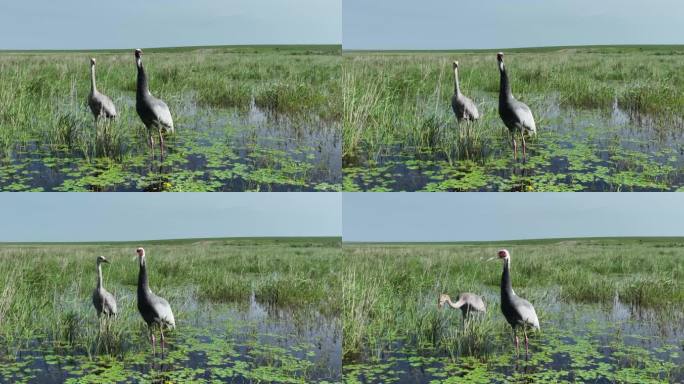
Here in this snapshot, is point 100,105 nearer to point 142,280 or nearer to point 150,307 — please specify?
point 142,280

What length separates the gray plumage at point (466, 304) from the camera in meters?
11.0

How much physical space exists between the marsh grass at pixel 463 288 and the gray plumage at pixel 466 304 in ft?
0.49

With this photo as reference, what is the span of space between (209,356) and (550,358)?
17.0 feet

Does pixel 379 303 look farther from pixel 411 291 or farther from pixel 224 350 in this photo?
pixel 224 350

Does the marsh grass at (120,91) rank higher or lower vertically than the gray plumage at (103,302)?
higher

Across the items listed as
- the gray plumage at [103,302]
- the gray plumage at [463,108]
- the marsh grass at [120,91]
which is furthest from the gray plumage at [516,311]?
the gray plumage at [103,302]

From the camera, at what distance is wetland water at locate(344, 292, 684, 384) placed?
998 centimetres

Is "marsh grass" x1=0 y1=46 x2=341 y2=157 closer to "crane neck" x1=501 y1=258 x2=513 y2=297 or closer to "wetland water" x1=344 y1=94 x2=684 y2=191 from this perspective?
"wetland water" x1=344 y1=94 x2=684 y2=191

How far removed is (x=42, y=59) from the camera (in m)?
16.8

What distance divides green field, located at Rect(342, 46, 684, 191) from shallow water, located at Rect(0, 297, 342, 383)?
261 cm

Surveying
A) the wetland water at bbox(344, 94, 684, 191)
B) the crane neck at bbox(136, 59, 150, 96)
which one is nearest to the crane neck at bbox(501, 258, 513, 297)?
the wetland water at bbox(344, 94, 684, 191)

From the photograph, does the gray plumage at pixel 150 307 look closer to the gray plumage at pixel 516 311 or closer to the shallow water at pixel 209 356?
the shallow water at pixel 209 356

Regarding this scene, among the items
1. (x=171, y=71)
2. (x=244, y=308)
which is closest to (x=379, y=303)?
(x=244, y=308)

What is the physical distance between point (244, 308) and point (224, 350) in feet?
5.67
